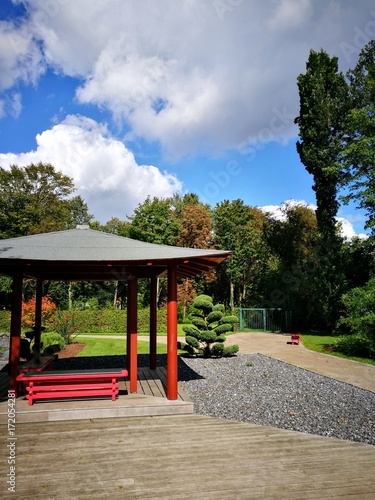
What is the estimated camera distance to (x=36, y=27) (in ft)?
27.9

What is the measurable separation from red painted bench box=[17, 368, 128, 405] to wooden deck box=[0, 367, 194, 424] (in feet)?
0.49

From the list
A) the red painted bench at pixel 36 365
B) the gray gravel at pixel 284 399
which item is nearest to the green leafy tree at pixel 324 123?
the gray gravel at pixel 284 399

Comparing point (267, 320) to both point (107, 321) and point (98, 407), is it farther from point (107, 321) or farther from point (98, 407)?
point (98, 407)

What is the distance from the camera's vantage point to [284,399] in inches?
264

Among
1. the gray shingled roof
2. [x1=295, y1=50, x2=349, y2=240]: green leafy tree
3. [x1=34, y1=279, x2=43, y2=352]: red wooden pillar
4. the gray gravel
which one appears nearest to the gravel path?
the gray gravel

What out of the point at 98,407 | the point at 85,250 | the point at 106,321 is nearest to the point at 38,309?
the point at 85,250

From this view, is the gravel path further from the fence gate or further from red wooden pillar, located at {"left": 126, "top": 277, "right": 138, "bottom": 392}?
the fence gate

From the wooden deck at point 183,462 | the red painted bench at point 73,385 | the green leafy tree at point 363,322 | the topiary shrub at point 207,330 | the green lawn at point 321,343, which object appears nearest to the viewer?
the wooden deck at point 183,462

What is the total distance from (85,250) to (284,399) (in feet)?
16.8

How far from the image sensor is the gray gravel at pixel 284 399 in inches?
207

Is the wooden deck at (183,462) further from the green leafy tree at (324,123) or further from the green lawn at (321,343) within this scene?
the green leafy tree at (324,123)

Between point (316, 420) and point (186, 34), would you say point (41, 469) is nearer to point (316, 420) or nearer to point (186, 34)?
point (316, 420)

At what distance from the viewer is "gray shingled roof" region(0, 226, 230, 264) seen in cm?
572

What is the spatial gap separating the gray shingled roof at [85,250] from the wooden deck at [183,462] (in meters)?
2.71
